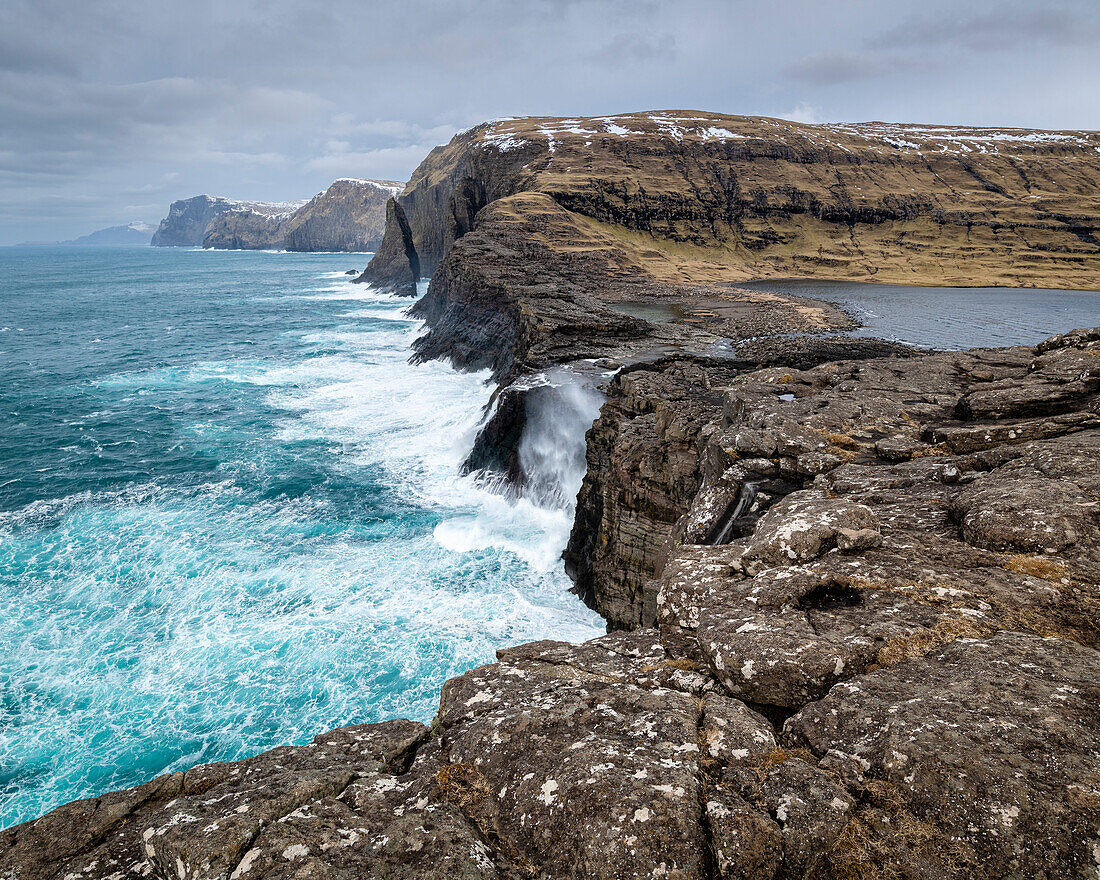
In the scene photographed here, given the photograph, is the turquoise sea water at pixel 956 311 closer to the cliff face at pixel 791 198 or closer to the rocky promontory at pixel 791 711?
the cliff face at pixel 791 198

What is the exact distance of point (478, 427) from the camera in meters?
37.8

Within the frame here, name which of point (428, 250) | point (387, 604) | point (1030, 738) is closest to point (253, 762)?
point (1030, 738)

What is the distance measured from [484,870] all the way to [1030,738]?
17.0ft

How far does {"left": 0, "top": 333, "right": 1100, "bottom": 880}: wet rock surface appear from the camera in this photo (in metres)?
4.70

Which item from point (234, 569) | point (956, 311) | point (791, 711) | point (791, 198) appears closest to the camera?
point (791, 711)

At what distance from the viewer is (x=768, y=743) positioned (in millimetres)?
5797

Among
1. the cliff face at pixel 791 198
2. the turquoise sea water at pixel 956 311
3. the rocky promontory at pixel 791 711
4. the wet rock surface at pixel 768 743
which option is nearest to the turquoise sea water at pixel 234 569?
the rocky promontory at pixel 791 711

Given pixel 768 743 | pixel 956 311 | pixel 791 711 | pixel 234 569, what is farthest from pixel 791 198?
pixel 768 743

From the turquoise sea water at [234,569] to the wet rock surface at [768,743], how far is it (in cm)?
1172

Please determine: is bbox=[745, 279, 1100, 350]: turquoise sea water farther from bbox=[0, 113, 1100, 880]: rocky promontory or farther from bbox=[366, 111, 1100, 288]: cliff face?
bbox=[0, 113, 1100, 880]: rocky promontory

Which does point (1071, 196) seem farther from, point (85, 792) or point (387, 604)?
point (85, 792)

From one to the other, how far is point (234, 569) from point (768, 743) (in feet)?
83.5

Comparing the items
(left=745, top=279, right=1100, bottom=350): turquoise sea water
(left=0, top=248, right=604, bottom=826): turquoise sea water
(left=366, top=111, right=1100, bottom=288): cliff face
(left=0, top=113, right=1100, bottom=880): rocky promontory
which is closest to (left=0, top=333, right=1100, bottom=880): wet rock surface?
(left=0, top=113, right=1100, bottom=880): rocky promontory

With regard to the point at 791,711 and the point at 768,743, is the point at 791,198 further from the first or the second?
the point at 768,743
